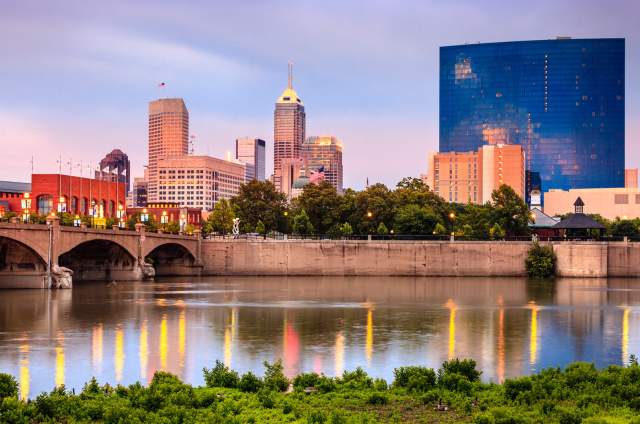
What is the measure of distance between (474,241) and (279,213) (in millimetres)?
49049

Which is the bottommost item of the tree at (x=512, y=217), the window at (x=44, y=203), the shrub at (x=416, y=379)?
the shrub at (x=416, y=379)

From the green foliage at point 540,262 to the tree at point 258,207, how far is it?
2194 inches

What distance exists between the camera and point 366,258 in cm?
13612

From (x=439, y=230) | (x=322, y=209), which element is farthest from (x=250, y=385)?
(x=322, y=209)

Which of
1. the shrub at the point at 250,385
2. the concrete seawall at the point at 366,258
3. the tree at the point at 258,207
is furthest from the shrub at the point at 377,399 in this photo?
the tree at the point at 258,207

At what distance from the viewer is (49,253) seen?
91562 mm

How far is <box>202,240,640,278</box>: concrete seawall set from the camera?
5261 inches

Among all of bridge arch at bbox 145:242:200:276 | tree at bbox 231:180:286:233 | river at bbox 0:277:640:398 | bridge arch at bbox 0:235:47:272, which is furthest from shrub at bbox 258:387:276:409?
tree at bbox 231:180:286:233

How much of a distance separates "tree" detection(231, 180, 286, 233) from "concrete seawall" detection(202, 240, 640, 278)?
31275mm

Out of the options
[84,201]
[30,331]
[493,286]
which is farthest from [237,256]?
[30,331]

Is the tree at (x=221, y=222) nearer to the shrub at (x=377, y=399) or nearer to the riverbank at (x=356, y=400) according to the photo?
the riverbank at (x=356, y=400)

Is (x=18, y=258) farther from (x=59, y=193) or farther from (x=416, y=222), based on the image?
(x=59, y=193)

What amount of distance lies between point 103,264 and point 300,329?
61.5 m

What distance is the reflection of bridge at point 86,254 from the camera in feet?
297
